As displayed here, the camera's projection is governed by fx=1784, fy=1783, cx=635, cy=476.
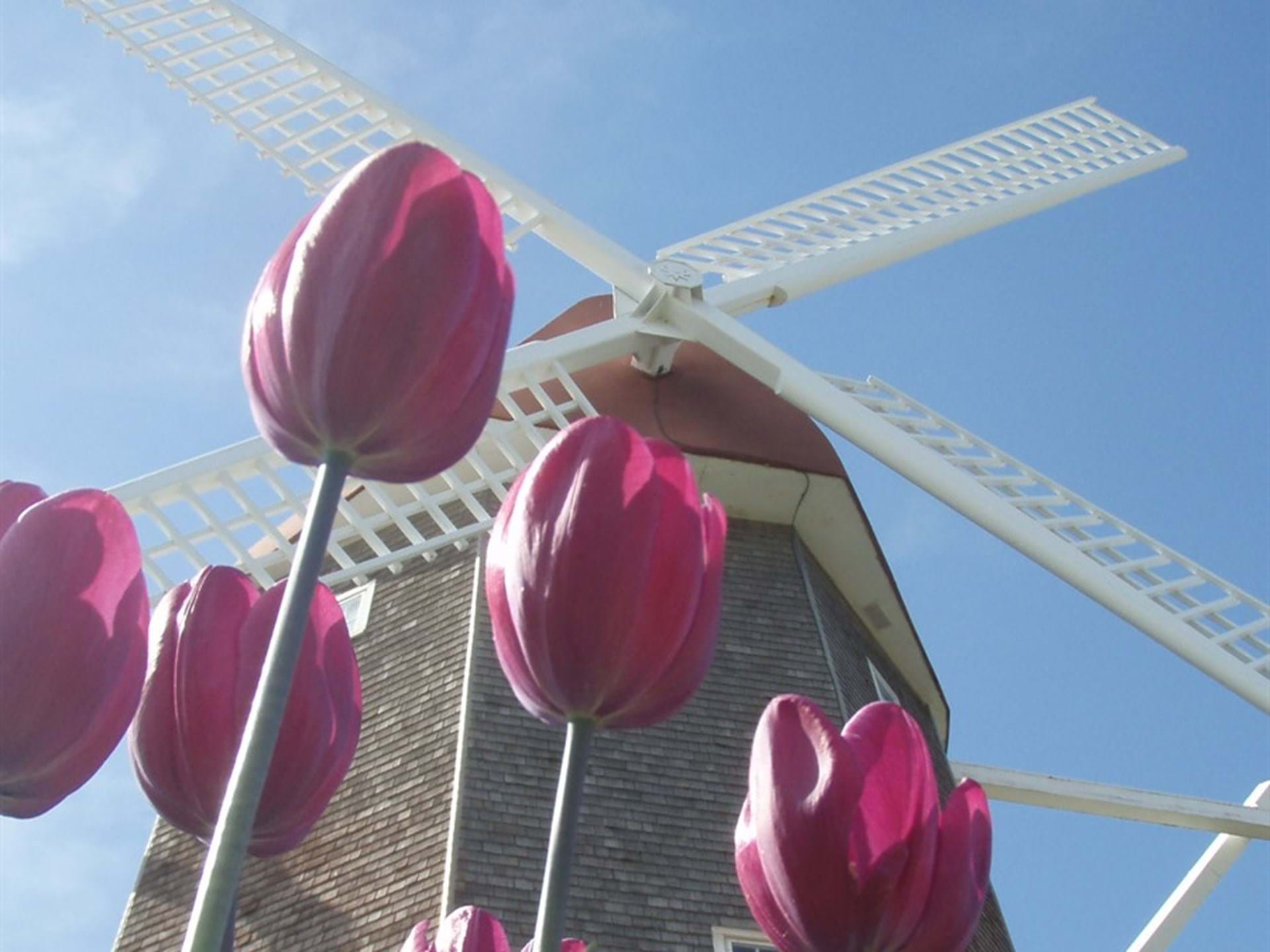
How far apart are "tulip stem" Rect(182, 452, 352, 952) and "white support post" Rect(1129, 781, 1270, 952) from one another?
9.04m

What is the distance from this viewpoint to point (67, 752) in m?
1.12

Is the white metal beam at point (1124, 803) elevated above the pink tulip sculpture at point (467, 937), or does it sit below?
below

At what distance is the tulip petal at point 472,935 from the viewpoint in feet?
3.87

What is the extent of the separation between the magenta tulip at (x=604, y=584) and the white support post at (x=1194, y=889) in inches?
347

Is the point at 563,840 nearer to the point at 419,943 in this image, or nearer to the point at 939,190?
the point at 419,943

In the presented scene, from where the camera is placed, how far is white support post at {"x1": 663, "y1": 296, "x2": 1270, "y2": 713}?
27.7ft

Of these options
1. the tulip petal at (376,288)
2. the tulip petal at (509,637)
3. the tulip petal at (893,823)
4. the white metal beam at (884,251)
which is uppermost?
the tulip petal at (376,288)

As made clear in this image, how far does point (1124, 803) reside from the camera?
9695 mm

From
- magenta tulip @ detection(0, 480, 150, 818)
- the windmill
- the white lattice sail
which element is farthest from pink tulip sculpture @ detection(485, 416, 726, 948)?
the white lattice sail

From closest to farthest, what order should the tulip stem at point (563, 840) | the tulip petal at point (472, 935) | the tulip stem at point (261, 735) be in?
the tulip stem at point (261, 735)
the tulip stem at point (563, 840)
the tulip petal at point (472, 935)

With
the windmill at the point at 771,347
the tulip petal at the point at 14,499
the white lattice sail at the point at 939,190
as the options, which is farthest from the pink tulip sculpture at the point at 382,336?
the white lattice sail at the point at 939,190

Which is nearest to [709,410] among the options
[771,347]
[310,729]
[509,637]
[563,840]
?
[771,347]

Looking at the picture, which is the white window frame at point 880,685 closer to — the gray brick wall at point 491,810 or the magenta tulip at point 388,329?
the gray brick wall at point 491,810

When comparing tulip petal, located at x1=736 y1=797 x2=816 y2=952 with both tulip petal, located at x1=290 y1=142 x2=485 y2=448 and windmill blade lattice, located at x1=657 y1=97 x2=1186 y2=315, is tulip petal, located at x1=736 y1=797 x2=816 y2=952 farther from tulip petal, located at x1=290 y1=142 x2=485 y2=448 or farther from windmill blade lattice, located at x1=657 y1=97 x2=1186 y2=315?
windmill blade lattice, located at x1=657 y1=97 x2=1186 y2=315
